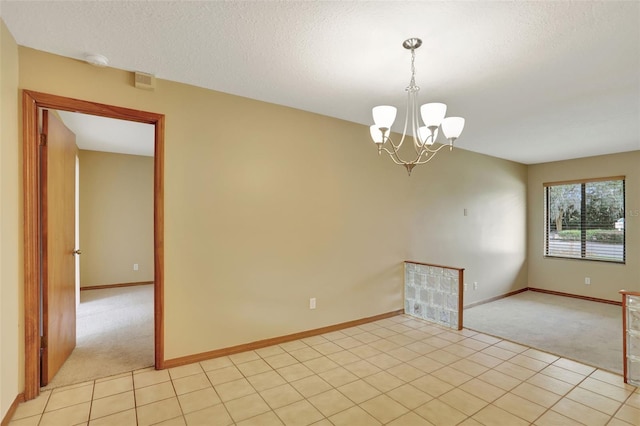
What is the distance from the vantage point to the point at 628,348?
2672mm

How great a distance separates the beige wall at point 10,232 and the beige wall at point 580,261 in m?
7.69

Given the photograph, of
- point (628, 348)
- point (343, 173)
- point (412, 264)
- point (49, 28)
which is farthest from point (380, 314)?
point (49, 28)

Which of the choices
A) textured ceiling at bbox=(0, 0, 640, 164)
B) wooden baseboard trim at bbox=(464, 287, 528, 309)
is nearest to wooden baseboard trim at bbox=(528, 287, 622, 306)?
wooden baseboard trim at bbox=(464, 287, 528, 309)

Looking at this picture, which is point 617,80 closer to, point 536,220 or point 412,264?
point 412,264

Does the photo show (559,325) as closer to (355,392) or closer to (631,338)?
(631,338)

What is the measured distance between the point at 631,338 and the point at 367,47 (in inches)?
123

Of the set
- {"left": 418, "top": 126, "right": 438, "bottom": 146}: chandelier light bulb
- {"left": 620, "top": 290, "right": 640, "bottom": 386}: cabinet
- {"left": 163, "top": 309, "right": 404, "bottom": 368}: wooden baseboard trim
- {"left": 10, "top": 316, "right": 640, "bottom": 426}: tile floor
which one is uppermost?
{"left": 418, "top": 126, "right": 438, "bottom": 146}: chandelier light bulb

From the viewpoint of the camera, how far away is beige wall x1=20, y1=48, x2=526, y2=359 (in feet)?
9.26

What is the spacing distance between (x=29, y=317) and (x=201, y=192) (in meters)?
1.49

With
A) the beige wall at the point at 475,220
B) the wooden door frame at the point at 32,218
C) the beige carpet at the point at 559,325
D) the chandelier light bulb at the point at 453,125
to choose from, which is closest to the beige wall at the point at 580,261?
the beige wall at the point at 475,220

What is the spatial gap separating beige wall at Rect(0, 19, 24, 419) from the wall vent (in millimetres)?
726

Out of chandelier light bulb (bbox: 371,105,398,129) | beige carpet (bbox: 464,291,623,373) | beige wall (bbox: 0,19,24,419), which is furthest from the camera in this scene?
beige carpet (bbox: 464,291,623,373)

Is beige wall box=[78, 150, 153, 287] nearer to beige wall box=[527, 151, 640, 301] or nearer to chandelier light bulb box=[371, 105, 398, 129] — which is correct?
chandelier light bulb box=[371, 105, 398, 129]

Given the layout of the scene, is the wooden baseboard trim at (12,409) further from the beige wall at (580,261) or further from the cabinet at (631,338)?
the beige wall at (580,261)
